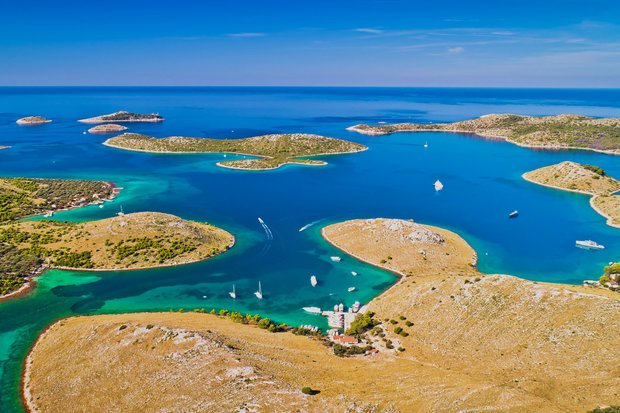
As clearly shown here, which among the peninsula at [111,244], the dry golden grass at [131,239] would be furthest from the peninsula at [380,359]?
the peninsula at [111,244]

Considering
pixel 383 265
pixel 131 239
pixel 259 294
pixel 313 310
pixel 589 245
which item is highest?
pixel 131 239

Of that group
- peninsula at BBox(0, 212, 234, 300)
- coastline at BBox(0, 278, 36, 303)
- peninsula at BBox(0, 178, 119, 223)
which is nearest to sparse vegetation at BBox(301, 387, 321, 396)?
peninsula at BBox(0, 212, 234, 300)

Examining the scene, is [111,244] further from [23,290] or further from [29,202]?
[29,202]

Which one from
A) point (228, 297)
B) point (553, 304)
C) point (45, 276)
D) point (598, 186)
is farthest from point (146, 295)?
point (598, 186)

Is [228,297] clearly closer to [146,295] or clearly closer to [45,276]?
[146,295]

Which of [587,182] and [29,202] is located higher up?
[587,182]

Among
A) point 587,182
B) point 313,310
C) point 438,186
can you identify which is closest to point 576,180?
point 587,182
